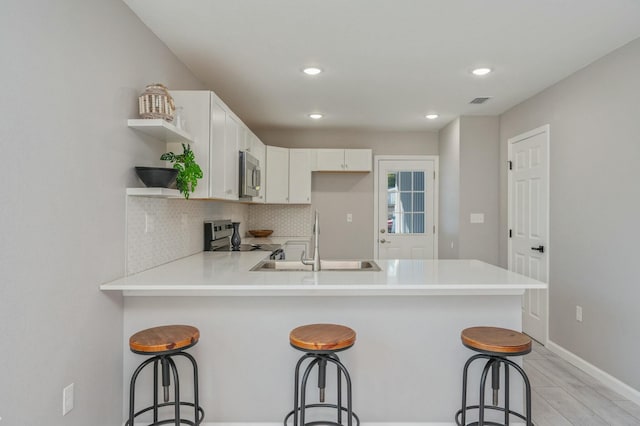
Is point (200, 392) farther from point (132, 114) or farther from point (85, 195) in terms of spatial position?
point (132, 114)

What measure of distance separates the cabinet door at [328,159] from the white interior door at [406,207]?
25.2 inches

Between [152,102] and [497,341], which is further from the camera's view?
[152,102]

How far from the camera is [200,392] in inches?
89.0

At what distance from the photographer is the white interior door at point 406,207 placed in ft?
19.1

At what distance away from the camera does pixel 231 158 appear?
3.18 meters

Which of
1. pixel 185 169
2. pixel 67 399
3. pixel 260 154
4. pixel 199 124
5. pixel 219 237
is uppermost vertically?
pixel 260 154

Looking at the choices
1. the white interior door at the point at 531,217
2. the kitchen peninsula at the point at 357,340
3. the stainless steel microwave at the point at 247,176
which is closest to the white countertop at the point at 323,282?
the kitchen peninsula at the point at 357,340

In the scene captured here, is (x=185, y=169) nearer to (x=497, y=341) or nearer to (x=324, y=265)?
(x=324, y=265)

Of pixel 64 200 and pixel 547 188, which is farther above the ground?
pixel 547 188

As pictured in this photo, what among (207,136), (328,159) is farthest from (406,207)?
(207,136)

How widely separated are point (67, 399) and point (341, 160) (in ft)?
14.0

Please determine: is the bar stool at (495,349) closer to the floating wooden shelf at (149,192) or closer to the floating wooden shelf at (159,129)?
the floating wooden shelf at (149,192)

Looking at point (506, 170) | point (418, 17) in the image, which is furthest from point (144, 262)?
point (506, 170)

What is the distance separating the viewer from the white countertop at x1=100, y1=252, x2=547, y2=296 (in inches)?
78.7
